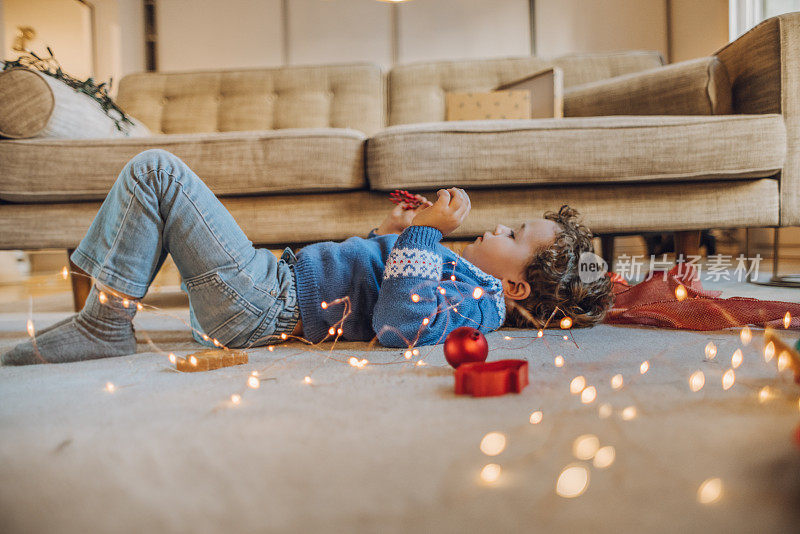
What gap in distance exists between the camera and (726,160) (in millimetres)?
1361

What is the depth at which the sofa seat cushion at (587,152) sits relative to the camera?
1355 millimetres

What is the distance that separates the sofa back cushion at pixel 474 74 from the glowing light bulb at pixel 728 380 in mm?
1769

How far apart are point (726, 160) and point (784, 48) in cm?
36

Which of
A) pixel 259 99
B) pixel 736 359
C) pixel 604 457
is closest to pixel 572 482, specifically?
pixel 604 457

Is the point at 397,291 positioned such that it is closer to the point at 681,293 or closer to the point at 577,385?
the point at 577,385

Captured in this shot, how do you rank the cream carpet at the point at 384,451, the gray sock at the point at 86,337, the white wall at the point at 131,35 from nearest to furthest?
the cream carpet at the point at 384,451
the gray sock at the point at 86,337
the white wall at the point at 131,35

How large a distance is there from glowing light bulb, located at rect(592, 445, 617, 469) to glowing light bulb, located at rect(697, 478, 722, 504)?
0.07 meters

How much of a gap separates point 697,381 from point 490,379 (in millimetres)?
258

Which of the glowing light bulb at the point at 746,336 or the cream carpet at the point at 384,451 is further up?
the cream carpet at the point at 384,451

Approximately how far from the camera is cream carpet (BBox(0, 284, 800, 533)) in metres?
0.34

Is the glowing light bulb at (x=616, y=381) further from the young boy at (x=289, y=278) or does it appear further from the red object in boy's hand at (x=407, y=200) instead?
the red object in boy's hand at (x=407, y=200)

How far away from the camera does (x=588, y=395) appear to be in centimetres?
58

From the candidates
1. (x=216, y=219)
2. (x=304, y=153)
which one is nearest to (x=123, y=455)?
(x=216, y=219)

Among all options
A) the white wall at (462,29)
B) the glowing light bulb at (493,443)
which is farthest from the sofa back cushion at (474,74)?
the glowing light bulb at (493,443)
